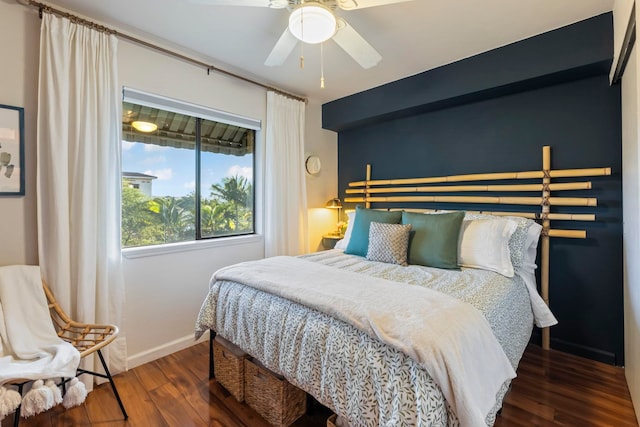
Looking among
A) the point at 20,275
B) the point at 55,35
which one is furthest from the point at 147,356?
the point at 55,35

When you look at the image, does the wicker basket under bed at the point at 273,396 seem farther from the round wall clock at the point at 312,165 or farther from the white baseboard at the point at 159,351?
the round wall clock at the point at 312,165

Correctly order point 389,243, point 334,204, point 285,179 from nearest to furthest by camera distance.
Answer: point 389,243
point 285,179
point 334,204

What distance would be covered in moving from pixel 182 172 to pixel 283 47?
1.53 meters

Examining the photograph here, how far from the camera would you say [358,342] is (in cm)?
128

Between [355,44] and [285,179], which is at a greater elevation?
[355,44]

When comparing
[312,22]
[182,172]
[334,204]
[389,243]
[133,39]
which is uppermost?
[133,39]

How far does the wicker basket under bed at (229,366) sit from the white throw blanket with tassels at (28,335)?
0.76 m

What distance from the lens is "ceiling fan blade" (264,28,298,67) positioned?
1.80 m

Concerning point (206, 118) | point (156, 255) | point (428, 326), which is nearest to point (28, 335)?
point (156, 255)

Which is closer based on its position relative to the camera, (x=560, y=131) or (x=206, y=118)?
(x=560, y=131)

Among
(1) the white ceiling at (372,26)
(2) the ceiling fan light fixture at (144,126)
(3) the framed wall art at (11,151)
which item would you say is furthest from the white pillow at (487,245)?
(3) the framed wall art at (11,151)

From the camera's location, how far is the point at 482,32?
2215 mm

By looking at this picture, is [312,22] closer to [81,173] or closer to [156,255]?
[81,173]

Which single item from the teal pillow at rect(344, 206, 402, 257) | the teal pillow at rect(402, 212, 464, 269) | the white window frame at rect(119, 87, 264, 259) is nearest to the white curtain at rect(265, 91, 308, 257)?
the white window frame at rect(119, 87, 264, 259)
